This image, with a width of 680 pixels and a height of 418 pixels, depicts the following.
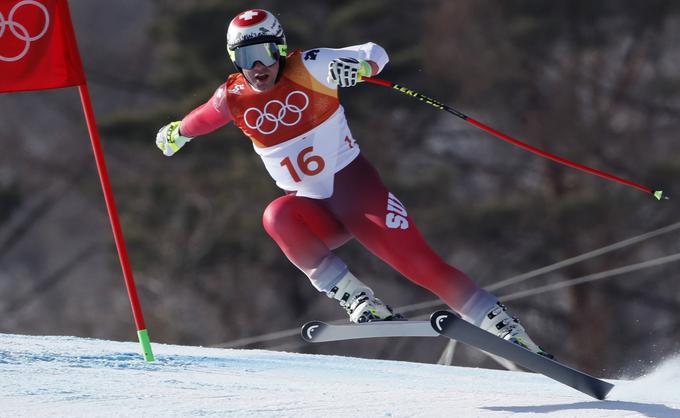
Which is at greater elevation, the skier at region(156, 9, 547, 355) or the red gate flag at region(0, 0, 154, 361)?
the red gate flag at region(0, 0, 154, 361)

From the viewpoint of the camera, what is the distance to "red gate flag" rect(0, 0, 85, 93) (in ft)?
16.0

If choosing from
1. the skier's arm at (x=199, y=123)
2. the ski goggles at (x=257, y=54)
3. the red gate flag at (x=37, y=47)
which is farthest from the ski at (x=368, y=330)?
the red gate flag at (x=37, y=47)

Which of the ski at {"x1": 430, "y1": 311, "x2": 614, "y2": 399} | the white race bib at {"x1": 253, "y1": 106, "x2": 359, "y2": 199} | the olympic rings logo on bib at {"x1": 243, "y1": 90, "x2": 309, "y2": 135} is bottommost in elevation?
the ski at {"x1": 430, "y1": 311, "x2": 614, "y2": 399}

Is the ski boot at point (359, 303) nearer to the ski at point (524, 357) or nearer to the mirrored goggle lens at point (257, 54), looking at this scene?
the ski at point (524, 357)

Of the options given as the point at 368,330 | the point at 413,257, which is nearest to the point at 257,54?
the point at 413,257

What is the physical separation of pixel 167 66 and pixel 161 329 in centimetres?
421

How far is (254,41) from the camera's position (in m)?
4.29

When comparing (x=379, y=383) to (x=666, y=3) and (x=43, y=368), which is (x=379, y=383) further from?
(x=666, y=3)

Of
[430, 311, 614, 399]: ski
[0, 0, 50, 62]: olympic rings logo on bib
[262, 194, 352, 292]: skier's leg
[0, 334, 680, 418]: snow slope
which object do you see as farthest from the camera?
[0, 0, 50, 62]: olympic rings logo on bib

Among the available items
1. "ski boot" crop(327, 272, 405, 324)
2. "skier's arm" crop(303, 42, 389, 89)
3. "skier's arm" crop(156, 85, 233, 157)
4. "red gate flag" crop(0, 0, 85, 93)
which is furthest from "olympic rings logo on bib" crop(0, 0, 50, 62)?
"ski boot" crop(327, 272, 405, 324)

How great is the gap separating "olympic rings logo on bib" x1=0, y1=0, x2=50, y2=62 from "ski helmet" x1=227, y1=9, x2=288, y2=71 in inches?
39.1

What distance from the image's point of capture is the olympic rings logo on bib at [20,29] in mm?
4859

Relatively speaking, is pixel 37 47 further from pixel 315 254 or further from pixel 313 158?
pixel 315 254

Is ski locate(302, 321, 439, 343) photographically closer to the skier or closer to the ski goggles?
the skier
